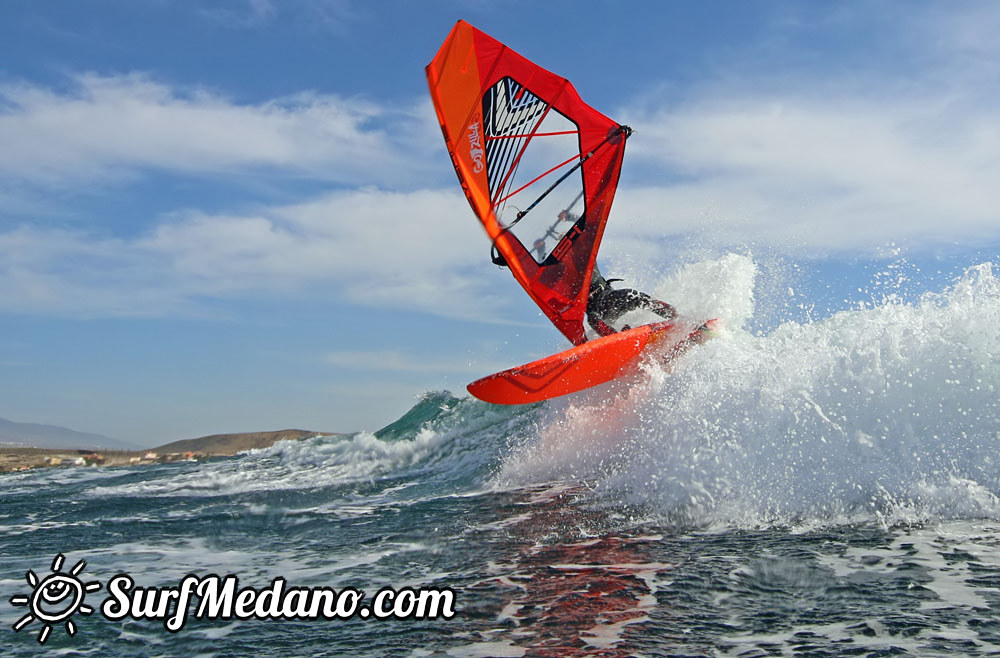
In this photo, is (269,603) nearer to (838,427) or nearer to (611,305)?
(838,427)

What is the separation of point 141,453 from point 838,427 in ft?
58.1

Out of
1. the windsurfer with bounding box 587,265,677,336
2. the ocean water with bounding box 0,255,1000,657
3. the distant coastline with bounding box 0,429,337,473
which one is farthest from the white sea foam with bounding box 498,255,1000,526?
the distant coastline with bounding box 0,429,337,473

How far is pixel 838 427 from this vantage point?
591cm

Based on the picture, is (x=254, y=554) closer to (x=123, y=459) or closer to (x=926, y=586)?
(x=926, y=586)

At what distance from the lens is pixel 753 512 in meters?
5.30

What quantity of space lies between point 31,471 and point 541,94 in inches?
513

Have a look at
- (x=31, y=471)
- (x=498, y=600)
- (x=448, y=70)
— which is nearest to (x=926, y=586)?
(x=498, y=600)

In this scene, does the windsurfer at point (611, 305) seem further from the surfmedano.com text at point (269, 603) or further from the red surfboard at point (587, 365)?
the surfmedano.com text at point (269, 603)

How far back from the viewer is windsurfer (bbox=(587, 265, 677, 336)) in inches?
396

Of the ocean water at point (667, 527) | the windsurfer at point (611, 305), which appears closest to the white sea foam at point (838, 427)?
the ocean water at point (667, 527)

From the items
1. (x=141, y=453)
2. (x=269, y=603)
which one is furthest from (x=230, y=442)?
(x=269, y=603)

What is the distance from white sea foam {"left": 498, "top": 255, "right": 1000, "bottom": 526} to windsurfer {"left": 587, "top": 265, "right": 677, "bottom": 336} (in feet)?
7.13

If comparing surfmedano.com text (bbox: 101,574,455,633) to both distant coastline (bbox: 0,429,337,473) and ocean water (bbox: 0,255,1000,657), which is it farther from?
distant coastline (bbox: 0,429,337,473)

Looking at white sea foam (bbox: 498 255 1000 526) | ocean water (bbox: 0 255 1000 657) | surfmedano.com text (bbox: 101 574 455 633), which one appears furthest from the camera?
white sea foam (bbox: 498 255 1000 526)
